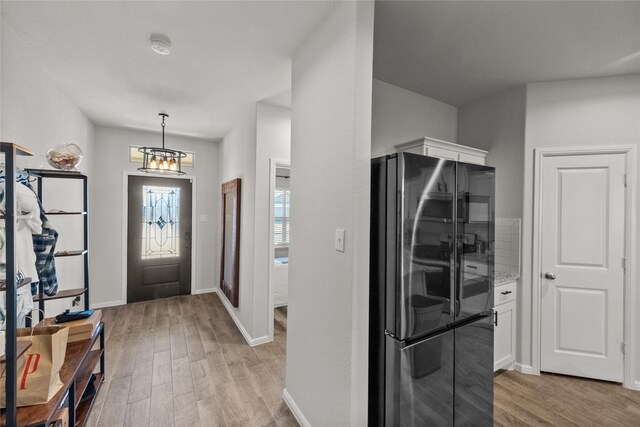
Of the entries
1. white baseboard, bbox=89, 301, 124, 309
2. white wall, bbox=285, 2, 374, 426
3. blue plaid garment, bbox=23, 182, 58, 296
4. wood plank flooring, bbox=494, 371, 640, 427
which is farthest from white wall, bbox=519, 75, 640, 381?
white baseboard, bbox=89, 301, 124, 309

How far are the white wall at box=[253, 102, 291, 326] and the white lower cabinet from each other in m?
2.23

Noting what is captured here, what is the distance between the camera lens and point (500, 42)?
6.64 ft

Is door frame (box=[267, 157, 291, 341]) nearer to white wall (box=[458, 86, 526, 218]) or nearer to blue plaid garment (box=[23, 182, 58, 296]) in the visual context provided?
blue plaid garment (box=[23, 182, 58, 296])

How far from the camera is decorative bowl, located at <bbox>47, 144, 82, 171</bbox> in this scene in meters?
2.07

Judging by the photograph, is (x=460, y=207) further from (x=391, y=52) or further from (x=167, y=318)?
(x=167, y=318)

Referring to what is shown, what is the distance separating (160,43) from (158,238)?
3297mm

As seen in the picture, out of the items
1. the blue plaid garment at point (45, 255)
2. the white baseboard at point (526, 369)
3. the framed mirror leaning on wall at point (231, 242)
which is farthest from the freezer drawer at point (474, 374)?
the blue plaid garment at point (45, 255)

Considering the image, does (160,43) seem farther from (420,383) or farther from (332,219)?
(420,383)

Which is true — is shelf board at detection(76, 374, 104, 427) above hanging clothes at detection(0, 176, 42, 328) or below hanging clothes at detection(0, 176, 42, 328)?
below

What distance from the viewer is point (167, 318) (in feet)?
12.1

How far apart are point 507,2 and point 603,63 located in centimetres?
135

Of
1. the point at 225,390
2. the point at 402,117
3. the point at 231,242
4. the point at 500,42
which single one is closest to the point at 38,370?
the point at 225,390

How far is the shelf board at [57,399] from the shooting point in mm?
1194

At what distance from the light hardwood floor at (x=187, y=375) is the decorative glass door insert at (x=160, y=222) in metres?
1.06
